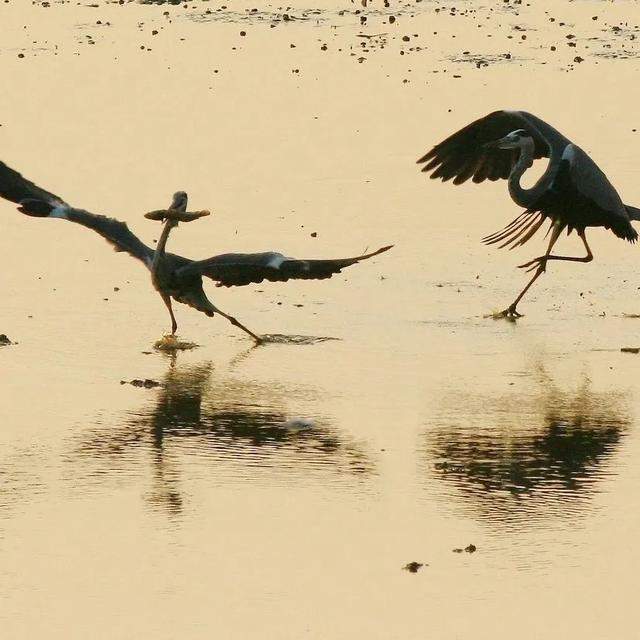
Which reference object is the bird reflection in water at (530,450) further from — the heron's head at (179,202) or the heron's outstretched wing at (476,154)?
the heron's outstretched wing at (476,154)

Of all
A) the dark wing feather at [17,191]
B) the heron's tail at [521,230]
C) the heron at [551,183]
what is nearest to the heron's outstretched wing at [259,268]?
the dark wing feather at [17,191]

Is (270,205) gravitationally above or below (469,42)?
below

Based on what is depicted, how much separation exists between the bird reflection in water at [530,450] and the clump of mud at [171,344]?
2.14 meters

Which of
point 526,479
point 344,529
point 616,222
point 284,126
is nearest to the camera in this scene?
point 344,529

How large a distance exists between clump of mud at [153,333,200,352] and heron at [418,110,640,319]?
2210 millimetres

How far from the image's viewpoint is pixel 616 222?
13.6m

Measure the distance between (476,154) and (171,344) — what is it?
12.3 ft

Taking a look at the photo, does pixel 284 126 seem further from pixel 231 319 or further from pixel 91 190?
pixel 231 319

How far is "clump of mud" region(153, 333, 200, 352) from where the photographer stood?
12.0 m

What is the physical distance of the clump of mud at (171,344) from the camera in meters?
12.0

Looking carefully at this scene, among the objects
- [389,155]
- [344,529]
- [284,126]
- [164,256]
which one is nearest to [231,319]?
[164,256]

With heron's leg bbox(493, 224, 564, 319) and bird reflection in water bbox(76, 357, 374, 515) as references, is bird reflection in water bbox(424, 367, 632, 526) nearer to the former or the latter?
bird reflection in water bbox(76, 357, 374, 515)

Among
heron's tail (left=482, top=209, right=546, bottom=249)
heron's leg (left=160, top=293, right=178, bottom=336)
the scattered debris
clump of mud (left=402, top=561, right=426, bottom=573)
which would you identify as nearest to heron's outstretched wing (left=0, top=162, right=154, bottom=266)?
heron's leg (left=160, top=293, right=178, bottom=336)

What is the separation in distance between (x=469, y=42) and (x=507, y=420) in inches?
789
